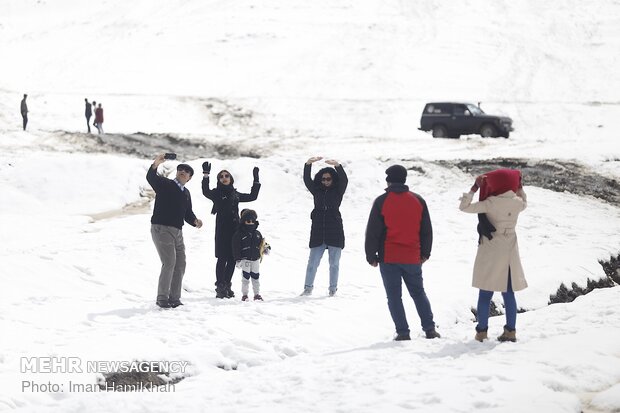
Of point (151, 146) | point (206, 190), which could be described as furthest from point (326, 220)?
point (151, 146)

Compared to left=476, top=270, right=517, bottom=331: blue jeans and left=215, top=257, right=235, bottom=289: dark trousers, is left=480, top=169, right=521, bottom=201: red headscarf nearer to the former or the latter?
left=476, top=270, right=517, bottom=331: blue jeans

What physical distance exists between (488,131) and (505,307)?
2285cm

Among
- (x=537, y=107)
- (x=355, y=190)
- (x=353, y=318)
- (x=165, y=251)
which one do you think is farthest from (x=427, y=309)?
(x=537, y=107)

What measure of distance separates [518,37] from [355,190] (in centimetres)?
3394

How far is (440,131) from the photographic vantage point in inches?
1192

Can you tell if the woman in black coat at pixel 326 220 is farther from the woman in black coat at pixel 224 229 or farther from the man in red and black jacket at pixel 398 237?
the man in red and black jacket at pixel 398 237

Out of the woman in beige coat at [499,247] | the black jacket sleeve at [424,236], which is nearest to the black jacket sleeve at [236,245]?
the black jacket sleeve at [424,236]

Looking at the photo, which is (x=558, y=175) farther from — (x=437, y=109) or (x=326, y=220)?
(x=326, y=220)

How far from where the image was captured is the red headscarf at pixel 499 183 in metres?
7.38

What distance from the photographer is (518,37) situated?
48406mm

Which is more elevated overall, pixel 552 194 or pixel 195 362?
pixel 552 194

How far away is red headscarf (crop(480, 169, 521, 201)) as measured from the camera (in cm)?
738

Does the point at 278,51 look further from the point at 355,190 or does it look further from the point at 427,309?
the point at 427,309

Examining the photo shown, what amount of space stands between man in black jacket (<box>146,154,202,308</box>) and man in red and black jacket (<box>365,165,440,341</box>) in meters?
2.64
